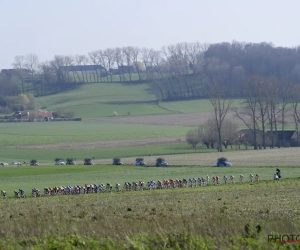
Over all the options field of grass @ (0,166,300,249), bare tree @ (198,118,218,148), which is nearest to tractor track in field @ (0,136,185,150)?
bare tree @ (198,118,218,148)

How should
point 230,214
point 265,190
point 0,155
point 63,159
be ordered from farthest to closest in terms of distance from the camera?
point 0,155 → point 63,159 → point 265,190 → point 230,214

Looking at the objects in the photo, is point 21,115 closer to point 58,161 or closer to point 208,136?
point 208,136

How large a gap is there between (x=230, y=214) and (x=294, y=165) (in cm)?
3637

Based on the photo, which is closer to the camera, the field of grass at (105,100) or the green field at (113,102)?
the green field at (113,102)

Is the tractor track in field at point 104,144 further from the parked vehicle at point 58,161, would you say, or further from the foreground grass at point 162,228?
the foreground grass at point 162,228

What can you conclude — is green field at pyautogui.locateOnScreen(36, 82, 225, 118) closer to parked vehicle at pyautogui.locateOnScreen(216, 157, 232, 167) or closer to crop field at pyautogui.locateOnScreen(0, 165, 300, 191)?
parked vehicle at pyautogui.locateOnScreen(216, 157, 232, 167)

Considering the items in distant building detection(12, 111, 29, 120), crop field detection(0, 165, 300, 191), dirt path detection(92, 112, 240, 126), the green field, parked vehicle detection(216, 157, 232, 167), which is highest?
the green field

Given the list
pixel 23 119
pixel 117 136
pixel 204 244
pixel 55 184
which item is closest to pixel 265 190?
pixel 55 184

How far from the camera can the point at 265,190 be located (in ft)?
111

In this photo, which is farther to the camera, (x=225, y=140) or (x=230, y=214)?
(x=225, y=140)

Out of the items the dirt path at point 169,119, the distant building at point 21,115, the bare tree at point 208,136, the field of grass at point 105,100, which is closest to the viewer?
the bare tree at point 208,136

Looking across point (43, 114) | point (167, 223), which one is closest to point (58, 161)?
point (167, 223)

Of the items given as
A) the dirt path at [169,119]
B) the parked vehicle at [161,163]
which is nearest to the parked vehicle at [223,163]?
the parked vehicle at [161,163]

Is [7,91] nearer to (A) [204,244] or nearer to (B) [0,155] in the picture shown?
(B) [0,155]
